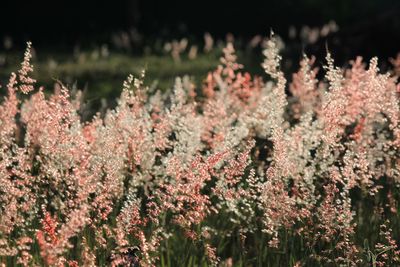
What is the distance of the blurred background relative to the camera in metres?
14.8

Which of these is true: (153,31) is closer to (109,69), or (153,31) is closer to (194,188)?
(109,69)

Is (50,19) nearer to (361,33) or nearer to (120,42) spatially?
(120,42)

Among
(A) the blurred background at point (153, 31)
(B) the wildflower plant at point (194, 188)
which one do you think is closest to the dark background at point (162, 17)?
(A) the blurred background at point (153, 31)

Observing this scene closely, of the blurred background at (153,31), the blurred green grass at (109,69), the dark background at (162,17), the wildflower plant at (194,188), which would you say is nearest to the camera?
the wildflower plant at (194,188)

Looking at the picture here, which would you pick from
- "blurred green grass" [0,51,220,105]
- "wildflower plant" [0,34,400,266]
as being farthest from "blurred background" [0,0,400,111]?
"wildflower plant" [0,34,400,266]

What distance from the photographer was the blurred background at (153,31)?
14805mm

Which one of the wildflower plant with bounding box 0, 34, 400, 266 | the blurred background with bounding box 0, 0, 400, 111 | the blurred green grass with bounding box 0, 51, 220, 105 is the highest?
the blurred background with bounding box 0, 0, 400, 111

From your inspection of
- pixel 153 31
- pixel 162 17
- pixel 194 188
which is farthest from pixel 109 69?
pixel 194 188

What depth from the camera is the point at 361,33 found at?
1046cm

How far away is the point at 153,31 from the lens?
22.4 m

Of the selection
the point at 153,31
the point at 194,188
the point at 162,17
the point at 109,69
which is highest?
the point at 162,17

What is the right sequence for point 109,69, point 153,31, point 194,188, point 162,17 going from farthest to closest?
point 162,17
point 153,31
point 109,69
point 194,188

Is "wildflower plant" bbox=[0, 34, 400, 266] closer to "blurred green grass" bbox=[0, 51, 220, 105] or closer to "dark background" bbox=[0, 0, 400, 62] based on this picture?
"blurred green grass" bbox=[0, 51, 220, 105]

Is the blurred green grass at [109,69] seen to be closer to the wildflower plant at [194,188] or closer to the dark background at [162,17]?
the dark background at [162,17]
